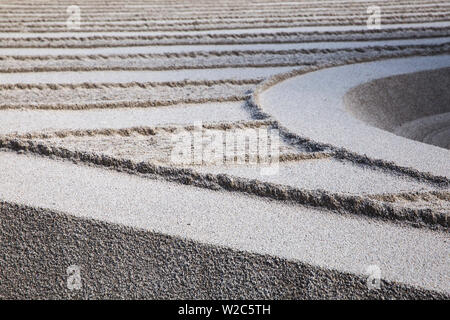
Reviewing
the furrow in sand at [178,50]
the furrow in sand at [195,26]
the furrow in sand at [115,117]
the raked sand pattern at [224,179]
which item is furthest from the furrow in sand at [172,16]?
the furrow in sand at [115,117]

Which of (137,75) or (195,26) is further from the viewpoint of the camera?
(195,26)

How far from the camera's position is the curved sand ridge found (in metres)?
3.37

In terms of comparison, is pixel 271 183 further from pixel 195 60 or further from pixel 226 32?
pixel 226 32

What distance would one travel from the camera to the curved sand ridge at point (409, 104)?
11.1 feet

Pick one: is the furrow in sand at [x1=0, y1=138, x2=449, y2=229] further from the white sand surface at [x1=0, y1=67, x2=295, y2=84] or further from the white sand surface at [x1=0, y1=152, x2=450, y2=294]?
the white sand surface at [x1=0, y1=67, x2=295, y2=84]

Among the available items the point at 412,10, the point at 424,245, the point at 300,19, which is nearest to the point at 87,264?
the point at 424,245

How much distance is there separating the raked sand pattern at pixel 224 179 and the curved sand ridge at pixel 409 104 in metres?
0.01

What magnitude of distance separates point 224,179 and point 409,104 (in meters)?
2.12

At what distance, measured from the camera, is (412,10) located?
21.2 feet

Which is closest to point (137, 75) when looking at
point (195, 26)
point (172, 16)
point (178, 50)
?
point (178, 50)

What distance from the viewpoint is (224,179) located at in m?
1.97

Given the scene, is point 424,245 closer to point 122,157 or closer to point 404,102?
point 122,157

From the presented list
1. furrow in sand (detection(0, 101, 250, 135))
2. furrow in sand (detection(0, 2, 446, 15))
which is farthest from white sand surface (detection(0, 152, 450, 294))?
furrow in sand (detection(0, 2, 446, 15))
